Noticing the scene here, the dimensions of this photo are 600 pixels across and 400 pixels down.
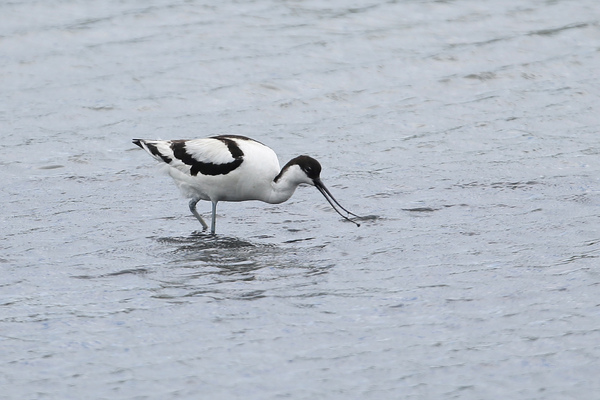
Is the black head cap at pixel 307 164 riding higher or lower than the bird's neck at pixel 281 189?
higher

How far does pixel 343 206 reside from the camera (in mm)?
11203

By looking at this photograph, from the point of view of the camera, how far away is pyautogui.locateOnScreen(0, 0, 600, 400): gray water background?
24.1 ft

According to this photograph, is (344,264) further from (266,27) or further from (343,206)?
(266,27)

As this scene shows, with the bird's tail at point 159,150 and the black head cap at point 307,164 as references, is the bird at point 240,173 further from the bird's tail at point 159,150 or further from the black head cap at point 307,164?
the bird's tail at point 159,150

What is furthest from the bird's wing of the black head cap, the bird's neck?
the black head cap

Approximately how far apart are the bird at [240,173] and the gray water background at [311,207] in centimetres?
36

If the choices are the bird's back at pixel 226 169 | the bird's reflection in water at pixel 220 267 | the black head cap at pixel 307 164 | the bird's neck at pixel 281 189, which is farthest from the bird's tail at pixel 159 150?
the black head cap at pixel 307 164

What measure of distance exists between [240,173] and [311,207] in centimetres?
122

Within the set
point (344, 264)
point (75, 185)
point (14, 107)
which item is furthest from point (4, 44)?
point (344, 264)

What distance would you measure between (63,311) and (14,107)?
22.7ft

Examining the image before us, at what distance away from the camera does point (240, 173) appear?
10383mm

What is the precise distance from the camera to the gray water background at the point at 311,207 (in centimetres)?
735

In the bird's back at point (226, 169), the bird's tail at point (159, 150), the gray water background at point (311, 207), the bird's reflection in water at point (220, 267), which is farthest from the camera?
the bird's tail at point (159, 150)

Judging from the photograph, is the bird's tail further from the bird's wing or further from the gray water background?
the gray water background
